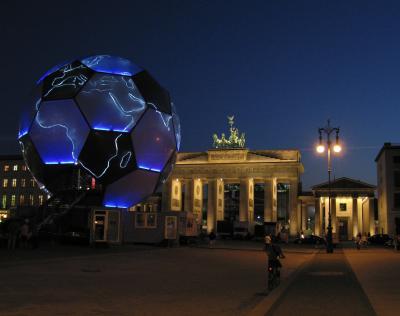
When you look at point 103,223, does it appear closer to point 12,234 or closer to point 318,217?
point 12,234

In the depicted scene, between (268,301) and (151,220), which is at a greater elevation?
(151,220)

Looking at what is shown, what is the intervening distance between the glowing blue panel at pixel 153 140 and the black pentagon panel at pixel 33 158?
5.36m

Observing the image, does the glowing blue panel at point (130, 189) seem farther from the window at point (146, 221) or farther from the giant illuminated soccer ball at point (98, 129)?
the window at point (146, 221)

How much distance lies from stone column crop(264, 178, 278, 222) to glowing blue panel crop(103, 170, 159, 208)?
62164 mm

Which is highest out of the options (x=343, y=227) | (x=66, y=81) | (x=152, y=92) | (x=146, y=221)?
(x=66, y=81)

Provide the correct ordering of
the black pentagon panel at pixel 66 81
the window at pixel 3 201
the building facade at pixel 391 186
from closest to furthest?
the black pentagon panel at pixel 66 81 < the building facade at pixel 391 186 < the window at pixel 3 201

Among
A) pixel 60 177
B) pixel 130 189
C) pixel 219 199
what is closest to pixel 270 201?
pixel 219 199

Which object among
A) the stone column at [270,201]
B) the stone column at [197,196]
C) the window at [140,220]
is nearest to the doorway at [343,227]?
the stone column at [270,201]

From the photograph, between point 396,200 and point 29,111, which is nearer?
point 29,111

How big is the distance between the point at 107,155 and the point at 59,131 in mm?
2802

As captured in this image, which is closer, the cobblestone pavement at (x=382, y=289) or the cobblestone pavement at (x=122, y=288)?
the cobblestone pavement at (x=122, y=288)

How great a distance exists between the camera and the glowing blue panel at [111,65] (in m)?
29.9

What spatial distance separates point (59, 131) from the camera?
28.5 m

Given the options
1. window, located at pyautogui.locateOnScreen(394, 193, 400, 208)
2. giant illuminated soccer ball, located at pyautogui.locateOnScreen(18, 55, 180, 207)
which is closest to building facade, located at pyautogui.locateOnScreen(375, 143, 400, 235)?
window, located at pyautogui.locateOnScreen(394, 193, 400, 208)
